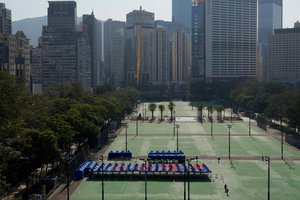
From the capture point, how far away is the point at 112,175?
186 ft

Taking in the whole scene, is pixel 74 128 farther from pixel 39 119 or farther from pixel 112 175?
pixel 112 175

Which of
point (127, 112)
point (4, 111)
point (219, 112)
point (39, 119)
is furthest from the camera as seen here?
point (127, 112)

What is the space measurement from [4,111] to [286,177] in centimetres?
3421

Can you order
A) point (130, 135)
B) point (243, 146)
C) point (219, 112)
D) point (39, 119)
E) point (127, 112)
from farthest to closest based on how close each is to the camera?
point (127, 112) < point (219, 112) < point (130, 135) < point (243, 146) < point (39, 119)

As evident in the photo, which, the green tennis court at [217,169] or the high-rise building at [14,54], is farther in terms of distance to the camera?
the high-rise building at [14,54]

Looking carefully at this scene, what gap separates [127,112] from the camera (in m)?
147

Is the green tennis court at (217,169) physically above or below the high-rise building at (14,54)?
below

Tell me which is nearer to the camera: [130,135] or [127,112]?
[130,135]

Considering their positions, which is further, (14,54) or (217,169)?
(14,54)

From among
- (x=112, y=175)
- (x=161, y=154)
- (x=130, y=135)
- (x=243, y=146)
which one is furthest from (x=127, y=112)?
(x=112, y=175)

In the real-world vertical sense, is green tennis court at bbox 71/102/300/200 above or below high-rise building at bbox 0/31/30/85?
below

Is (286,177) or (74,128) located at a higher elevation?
(74,128)

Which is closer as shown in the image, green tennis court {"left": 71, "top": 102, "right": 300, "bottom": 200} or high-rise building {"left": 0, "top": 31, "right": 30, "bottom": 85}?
green tennis court {"left": 71, "top": 102, "right": 300, "bottom": 200}

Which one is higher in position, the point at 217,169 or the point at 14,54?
the point at 14,54
